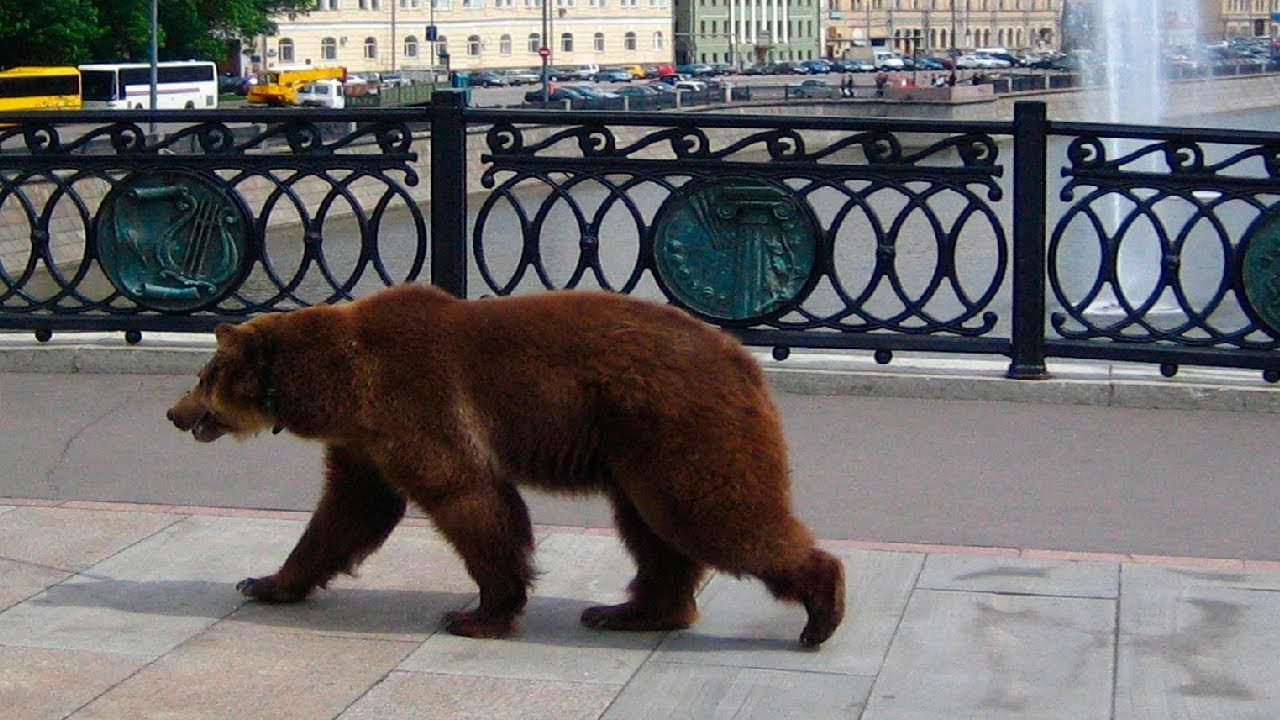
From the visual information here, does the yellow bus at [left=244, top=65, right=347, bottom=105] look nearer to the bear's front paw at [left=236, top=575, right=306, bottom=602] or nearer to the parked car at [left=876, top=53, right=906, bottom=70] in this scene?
the parked car at [left=876, top=53, right=906, bottom=70]

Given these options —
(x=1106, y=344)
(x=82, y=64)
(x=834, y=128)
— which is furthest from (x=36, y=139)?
(x=82, y=64)

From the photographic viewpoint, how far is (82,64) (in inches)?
2785

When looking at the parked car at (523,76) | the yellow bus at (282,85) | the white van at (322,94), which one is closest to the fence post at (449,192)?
the yellow bus at (282,85)

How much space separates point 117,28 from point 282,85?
605 inches

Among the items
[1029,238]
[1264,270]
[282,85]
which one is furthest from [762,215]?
[282,85]

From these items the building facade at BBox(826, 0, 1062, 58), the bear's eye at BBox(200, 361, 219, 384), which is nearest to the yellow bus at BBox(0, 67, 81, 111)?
the bear's eye at BBox(200, 361, 219, 384)

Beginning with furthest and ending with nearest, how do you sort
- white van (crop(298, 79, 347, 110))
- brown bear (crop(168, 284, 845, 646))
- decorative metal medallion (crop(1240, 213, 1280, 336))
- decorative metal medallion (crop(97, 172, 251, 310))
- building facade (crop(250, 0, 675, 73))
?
1. building facade (crop(250, 0, 675, 73))
2. white van (crop(298, 79, 347, 110))
3. decorative metal medallion (crop(97, 172, 251, 310))
4. decorative metal medallion (crop(1240, 213, 1280, 336))
5. brown bear (crop(168, 284, 845, 646))

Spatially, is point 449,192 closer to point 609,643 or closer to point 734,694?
point 609,643

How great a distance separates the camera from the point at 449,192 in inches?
368

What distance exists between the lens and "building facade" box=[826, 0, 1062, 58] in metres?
150

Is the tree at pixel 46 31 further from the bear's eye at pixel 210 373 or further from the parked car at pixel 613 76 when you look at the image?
the bear's eye at pixel 210 373

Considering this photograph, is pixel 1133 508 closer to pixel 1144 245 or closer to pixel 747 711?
pixel 747 711

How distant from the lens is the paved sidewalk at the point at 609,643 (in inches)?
203

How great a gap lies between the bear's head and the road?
4.85ft
